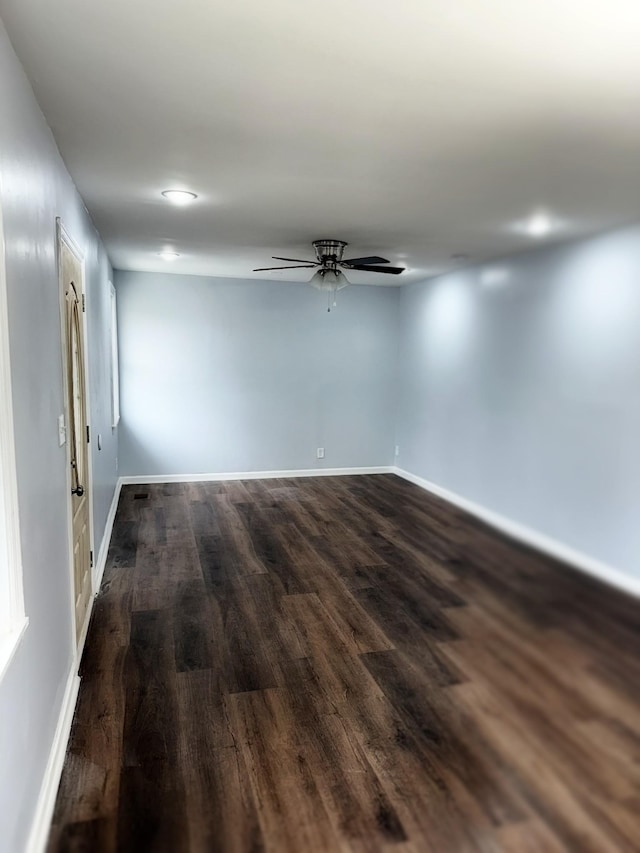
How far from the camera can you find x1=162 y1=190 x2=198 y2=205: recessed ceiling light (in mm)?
2828

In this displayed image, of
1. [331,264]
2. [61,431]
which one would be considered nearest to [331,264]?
[331,264]

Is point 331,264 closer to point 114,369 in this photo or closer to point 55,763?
point 114,369

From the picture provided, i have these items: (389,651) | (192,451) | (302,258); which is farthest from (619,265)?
(192,451)

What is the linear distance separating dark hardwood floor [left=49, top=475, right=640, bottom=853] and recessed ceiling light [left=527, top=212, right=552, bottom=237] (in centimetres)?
229

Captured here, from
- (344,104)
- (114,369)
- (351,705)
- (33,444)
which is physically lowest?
(351,705)

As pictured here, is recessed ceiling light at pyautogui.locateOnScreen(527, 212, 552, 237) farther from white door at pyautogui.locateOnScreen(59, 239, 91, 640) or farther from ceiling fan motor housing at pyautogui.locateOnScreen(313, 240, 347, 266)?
white door at pyautogui.locateOnScreen(59, 239, 91, 640)

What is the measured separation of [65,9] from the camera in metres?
1.34

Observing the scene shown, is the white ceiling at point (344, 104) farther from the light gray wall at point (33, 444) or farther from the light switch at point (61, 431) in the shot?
the light switch at point (61, 431)

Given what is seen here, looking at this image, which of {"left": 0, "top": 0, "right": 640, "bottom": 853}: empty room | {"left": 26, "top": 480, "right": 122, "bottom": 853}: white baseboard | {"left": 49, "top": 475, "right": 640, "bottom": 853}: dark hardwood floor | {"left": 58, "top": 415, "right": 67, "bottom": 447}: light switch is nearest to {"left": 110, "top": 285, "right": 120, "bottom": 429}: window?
{"left": 0, "top": 0, "right": 640, "bottom": 853}: empty room

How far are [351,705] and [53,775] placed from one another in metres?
1.10

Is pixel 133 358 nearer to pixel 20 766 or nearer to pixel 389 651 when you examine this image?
pixel 389 651

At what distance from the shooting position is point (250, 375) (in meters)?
6.16

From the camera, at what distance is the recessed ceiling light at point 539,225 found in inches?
128

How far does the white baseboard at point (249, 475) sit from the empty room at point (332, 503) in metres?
0.65
